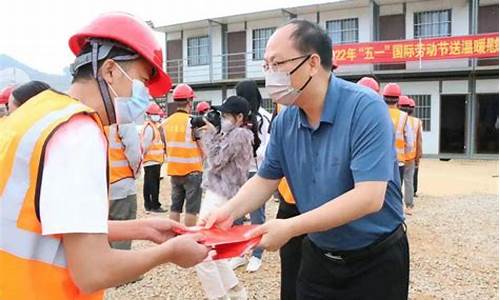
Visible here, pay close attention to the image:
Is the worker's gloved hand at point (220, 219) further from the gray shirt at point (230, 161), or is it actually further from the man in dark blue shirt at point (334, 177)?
the gray shirt at point (230, 161)

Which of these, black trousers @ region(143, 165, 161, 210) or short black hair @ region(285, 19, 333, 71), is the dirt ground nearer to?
black trousers @ region(143, 165, 161, 210)

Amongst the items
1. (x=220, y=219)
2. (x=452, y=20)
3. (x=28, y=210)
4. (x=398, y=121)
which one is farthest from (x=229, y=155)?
(x=452, y=20)

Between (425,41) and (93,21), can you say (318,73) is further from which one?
(425,41)

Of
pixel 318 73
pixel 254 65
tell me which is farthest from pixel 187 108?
pixel 254 65

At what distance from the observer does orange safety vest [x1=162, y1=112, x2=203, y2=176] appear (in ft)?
22.6

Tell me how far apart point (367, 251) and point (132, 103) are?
1.25 meters

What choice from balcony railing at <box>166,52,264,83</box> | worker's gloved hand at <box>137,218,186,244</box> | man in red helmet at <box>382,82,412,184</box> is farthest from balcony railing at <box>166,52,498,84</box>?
worker's gloved hand at <box>137,218,186,244</box>

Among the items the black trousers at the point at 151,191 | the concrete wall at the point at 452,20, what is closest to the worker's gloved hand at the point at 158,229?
the black trousers at the point at 151,191

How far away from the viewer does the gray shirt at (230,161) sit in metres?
4.65

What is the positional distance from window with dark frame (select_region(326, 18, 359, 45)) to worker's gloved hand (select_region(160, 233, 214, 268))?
19074 mm

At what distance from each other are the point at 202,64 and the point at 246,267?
18.7 meters

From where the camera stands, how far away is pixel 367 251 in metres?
2.27

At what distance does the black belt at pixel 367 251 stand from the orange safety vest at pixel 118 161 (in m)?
2.64

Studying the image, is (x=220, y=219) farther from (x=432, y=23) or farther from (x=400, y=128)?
(x=432, y=23)
